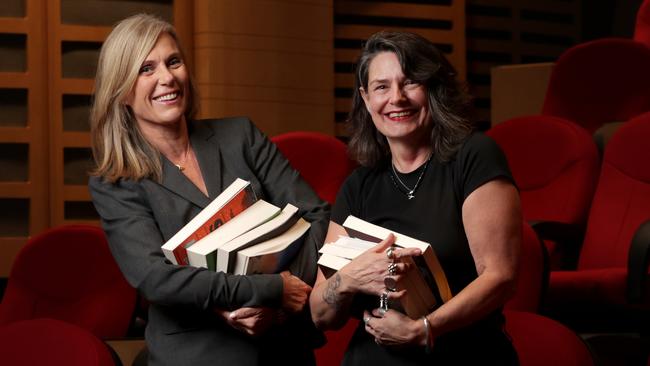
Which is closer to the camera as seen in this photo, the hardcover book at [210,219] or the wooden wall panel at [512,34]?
the hardcover book at [210,219]

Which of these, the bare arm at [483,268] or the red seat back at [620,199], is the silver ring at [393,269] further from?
the red seat back at [620,199]

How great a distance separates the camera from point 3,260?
4.10 m

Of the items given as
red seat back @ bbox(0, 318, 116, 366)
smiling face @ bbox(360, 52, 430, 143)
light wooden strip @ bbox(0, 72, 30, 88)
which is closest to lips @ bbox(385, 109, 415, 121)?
smiling face @ bbox(360, 52, 430, 143)

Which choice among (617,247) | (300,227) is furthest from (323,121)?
(300,227)

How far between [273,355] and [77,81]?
2.68m

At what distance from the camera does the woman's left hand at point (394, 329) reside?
1.64 m


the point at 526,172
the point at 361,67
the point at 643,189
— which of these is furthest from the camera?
the point at 526,172

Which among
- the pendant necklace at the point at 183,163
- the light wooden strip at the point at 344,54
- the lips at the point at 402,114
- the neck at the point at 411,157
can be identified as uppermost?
the light wooden strip at the point at 344,54

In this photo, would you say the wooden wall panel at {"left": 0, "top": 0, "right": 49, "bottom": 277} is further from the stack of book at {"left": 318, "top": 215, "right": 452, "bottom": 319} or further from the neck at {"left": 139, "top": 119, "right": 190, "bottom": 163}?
the stack of book at {"left": 318, "top": 215, "right": 452, "bottom": 319}

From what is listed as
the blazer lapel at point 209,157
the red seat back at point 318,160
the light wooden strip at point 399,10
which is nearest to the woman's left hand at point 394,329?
the blazer lapel at point 209,157

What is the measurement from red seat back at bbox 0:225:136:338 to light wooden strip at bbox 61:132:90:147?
1.61m

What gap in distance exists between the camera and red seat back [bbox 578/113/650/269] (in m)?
3.09

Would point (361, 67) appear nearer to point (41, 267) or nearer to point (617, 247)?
point (41, 267)

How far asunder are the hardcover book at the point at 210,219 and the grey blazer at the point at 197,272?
0.11 feet
